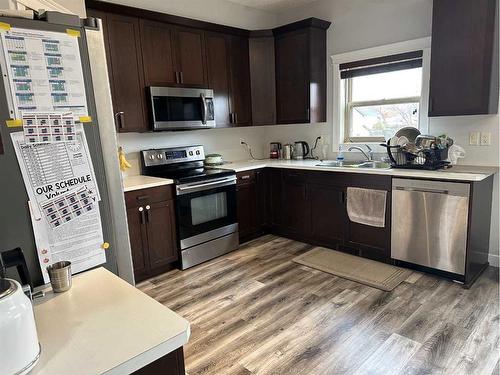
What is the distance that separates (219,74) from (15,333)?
359 centimetres

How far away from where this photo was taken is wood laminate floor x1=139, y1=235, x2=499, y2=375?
2.04 meters

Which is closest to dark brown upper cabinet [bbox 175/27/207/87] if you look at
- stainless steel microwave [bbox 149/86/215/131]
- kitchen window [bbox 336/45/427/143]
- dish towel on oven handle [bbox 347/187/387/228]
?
stainless steel microwave [bbox 149/86/215/131]

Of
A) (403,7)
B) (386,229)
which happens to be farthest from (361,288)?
(403,7)

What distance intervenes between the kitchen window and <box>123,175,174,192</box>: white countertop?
2216 millimetres

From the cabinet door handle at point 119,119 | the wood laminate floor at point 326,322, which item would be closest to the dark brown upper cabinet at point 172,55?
the cabinet door handle at point 119,119

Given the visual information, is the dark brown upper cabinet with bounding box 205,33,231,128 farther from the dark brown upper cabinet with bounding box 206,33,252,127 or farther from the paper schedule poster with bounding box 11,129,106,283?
the paper schedule poster with bounding box 11,129,106,283

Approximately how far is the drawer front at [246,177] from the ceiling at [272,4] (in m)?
2.04

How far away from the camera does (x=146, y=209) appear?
10.2ft

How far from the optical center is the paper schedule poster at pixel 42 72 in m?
1.04

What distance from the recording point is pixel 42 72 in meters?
1.09

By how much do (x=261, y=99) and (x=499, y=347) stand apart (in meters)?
3.29

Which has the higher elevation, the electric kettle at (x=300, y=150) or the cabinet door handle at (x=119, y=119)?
the cabinet door handle at (x=119, y=119)

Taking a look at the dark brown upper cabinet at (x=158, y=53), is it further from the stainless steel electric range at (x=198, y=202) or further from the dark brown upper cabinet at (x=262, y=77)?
the dark brown upper cabinet at (x=262, y=77)

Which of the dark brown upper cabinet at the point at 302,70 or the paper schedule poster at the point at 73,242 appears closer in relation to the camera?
the paper schedule poster at the point at 73,242
